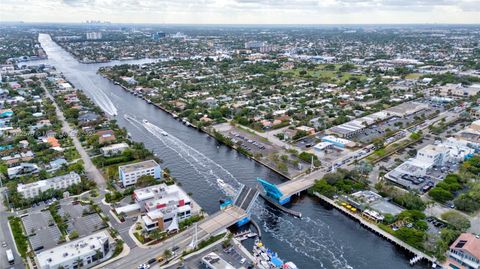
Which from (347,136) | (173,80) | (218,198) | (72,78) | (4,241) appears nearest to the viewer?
(4,241)

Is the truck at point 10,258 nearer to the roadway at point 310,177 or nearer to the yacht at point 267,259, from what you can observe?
the yacht at point 267,259

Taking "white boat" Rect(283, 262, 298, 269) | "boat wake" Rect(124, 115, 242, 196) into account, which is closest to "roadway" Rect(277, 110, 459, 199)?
"boat wake" Rect(124, 115, 242, 196)

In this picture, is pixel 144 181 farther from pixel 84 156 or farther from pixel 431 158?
pixel 431 158

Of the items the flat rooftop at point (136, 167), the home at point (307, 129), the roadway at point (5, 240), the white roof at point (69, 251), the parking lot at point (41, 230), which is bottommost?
the roadway at point (5, 240)

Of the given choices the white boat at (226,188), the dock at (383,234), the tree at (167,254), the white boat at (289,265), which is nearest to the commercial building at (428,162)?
the dock at (383,234)

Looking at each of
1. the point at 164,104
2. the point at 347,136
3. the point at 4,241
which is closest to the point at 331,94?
the point at 347,136

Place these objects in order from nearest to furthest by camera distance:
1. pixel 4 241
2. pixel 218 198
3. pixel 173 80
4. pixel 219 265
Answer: pixel 219 265, pixel 4 241, pixel 218 198, pixel 173 80

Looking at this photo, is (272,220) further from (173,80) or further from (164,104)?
(173,80)
